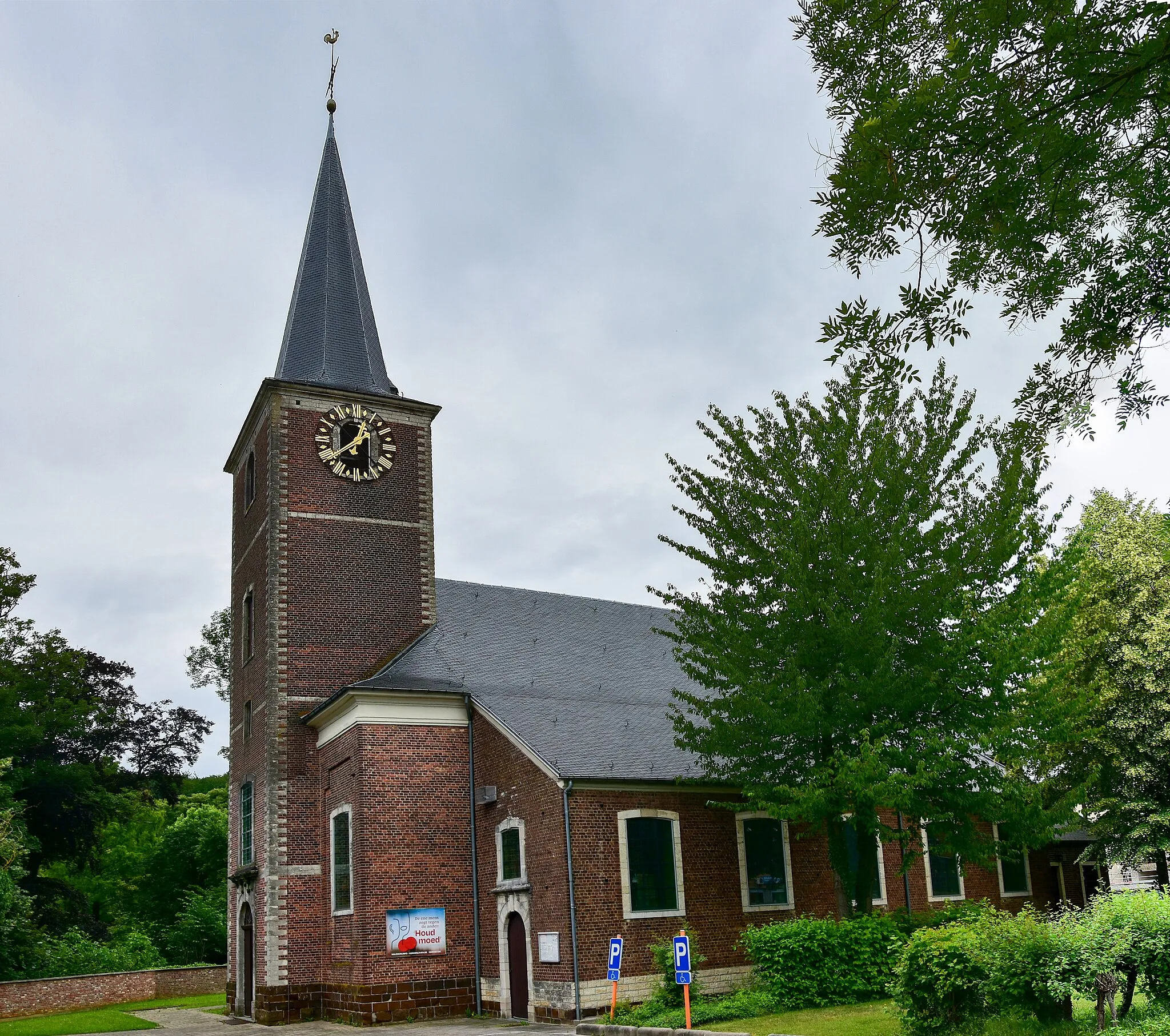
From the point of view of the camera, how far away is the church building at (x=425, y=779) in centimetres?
2025

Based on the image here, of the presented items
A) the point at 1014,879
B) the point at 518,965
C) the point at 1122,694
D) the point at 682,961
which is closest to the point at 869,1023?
the point at 682,961

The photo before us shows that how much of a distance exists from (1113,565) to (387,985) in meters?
17.8

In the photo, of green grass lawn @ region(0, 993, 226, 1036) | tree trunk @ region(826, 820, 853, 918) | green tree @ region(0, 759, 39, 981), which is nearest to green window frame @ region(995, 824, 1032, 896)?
tree trunk @ region(826, 820, 853, 918)

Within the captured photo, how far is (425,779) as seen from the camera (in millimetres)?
22500

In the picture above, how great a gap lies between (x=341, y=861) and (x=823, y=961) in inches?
407

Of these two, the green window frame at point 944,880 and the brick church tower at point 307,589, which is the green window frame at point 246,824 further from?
the green window frame at point 944,880

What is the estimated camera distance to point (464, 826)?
2258 cm

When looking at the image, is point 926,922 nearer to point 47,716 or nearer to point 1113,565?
point 1113,565

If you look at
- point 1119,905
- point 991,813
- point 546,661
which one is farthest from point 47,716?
point 1119,905

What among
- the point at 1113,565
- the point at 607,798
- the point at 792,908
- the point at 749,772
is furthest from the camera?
the point at 1113,565

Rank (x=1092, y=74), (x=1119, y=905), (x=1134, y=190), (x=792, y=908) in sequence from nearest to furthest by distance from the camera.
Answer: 1. (x=1092, y=74)
2. (x=1134, y=190)
3. (x=1119, y=905)
4. (x=792, y=908)

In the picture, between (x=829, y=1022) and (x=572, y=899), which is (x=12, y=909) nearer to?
(x=572, y=899)

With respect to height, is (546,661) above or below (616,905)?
above

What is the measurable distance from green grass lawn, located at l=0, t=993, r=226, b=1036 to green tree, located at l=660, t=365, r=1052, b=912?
14295 mm
